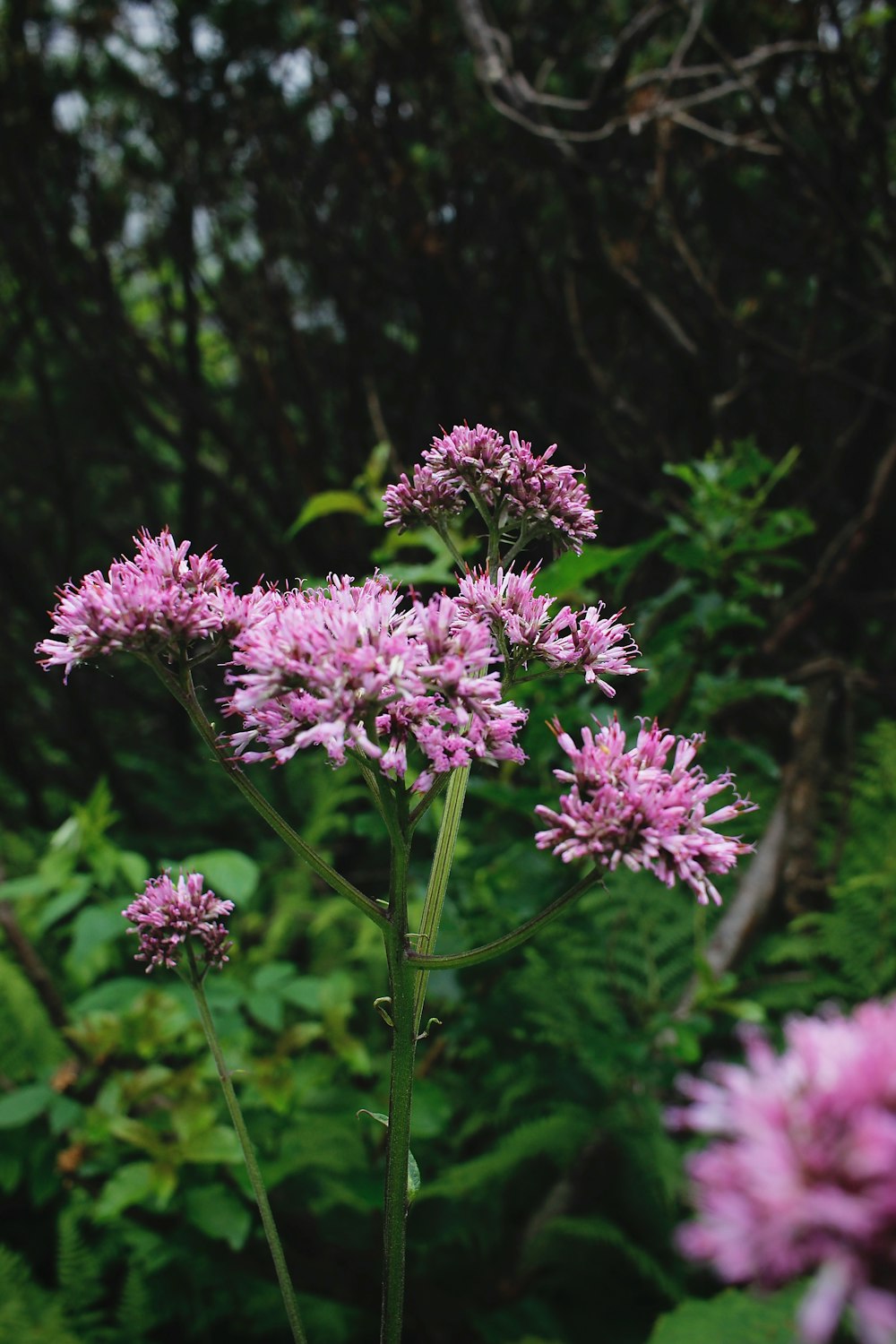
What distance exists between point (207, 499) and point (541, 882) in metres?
4.61

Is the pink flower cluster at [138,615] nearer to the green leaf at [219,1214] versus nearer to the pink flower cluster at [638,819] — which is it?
the pink flower cluster at [638,819]

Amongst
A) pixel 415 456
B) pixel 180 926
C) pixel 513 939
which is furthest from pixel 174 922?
pixel 415 456

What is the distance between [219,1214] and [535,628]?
218 centimetres

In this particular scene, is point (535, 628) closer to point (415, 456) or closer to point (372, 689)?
point (372, 689)

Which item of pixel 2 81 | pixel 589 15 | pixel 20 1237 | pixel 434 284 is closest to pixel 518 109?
pixel 434 284

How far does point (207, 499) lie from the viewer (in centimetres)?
641

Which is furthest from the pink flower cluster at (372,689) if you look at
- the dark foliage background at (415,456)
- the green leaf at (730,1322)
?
the green leaf at (730,1322)

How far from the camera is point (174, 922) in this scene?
126 cm

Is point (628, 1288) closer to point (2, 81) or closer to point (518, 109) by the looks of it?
point (518, 109)

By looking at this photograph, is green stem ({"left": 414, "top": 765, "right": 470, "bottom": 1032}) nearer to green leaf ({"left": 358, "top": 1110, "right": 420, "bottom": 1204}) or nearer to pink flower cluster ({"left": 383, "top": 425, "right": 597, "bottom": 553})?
green leaf ({"left": 358, "top": 1110, "right": 420, "bottom": 1204})

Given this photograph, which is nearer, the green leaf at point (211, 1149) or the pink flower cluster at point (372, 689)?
the pink flower cluster at point (372, 689)

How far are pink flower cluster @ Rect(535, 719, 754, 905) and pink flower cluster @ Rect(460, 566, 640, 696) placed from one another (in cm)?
19

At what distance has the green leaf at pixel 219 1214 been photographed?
250 centimetres

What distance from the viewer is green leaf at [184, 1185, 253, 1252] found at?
2.50 metres
